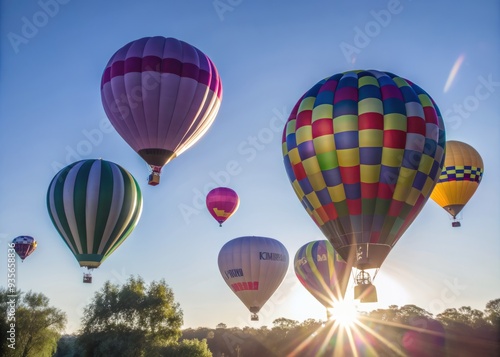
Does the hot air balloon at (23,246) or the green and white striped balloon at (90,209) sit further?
the hot air balloon at (23,246)

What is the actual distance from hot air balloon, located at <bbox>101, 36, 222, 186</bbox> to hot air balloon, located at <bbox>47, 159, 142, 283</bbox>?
334cm

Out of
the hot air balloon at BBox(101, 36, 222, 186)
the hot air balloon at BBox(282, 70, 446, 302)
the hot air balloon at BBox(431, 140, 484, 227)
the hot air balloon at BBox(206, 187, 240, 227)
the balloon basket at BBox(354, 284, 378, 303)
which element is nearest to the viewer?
the balloon basket at BBox(354, 284, 378, 303)

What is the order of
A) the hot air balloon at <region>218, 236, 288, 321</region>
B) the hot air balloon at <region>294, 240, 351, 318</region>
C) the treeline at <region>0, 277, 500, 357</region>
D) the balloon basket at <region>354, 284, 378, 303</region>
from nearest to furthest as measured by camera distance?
the balloon basket at <region>354, 284, 378, 303</region> < the treeline at <region>0, 277, 500, 357</region> < the hot air balloon at <region>294, 240, 351, 318</region> < the hot air balloon at <region>218, 236, 288, 321</region>

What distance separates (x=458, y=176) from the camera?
26.8 m

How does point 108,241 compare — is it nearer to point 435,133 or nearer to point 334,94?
point 334,94

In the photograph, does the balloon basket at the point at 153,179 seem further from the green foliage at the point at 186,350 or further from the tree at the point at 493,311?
the tree at the point at 493,311

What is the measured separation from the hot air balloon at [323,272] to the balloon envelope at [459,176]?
705cm

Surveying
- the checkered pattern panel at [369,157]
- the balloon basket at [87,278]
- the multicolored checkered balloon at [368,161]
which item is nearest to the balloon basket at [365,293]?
the multicolored checkered balloon at [368,161]

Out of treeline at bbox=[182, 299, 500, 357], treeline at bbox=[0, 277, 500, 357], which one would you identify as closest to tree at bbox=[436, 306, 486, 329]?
treeline at bbox=[182, 299, 500, 357]

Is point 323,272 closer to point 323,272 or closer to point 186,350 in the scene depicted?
point 323,272

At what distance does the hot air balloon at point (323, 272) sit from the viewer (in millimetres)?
29016

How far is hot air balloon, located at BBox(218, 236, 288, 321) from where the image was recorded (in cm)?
2950

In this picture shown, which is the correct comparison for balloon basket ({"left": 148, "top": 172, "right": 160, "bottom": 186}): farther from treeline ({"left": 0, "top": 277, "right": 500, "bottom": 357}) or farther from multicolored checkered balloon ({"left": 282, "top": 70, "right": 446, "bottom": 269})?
treeline ({"left": 0, "top": 277, "right": 500, "bottom": 357})

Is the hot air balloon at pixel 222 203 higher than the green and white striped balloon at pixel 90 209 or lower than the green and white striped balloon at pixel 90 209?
higher
